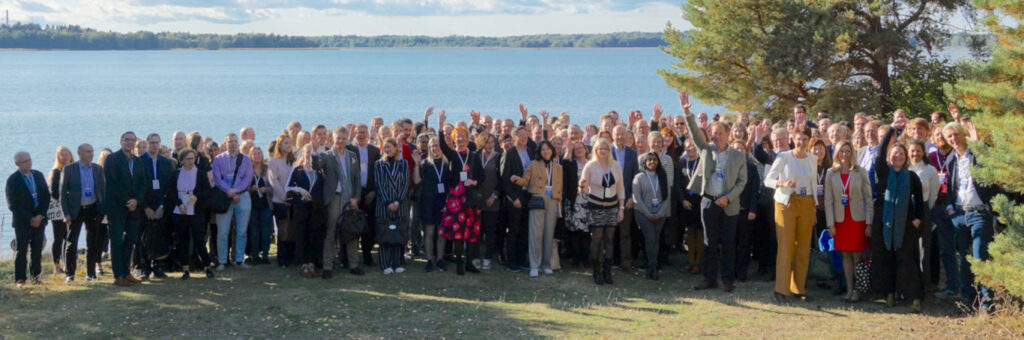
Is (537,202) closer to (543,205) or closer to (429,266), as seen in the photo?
(543,205)

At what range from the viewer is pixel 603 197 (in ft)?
32.9

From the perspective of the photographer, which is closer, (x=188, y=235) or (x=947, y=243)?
(x=947, y=243)

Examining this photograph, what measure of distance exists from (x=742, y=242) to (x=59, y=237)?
767 cm

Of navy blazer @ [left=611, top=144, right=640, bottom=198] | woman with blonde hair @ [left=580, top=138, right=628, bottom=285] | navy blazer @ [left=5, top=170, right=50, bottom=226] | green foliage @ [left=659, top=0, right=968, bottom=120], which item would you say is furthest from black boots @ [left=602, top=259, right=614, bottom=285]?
green foliage @ [left=659, top=0, right=968, bottom=120]

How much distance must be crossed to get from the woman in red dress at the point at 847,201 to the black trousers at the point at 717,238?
106 cm

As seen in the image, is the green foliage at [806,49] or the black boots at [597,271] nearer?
the black boots at [597,271]

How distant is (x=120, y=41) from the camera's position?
609ft

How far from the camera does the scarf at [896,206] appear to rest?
868 cm

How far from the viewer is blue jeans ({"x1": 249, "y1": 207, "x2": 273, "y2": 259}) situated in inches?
438

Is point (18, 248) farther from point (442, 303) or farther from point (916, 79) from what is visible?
point (916, 79)

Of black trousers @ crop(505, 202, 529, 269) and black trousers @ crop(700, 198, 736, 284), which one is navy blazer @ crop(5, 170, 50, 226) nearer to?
black trousers @ crop(505, 202, 529, 269)

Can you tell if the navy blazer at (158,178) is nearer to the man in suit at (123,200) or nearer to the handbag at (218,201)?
the man in suit at (123,200)

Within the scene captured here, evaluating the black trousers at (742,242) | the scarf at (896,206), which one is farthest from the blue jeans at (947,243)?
the black trousers at (742,242)

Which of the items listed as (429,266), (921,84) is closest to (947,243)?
(429,266)
